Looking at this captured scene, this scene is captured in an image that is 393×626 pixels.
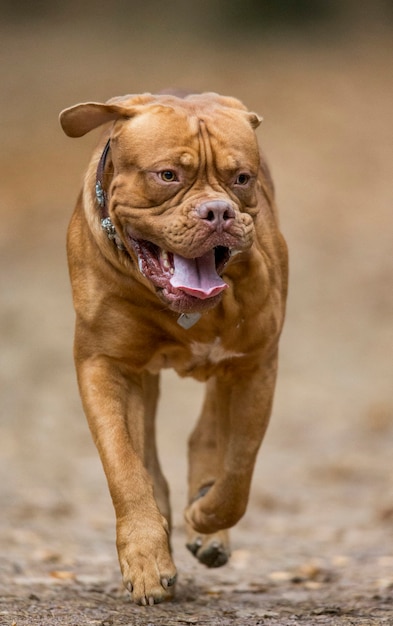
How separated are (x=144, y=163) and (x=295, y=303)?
9088 millimetres

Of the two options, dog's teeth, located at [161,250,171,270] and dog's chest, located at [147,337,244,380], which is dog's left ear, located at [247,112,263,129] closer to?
dog's teeth, located at [161,250,171,270]

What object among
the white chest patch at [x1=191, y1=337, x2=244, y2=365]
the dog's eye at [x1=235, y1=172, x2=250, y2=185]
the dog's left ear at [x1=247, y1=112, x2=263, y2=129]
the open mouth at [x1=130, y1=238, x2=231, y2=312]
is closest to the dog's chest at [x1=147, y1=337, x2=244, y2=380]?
the white chest patch at [x1=191, y1=337, x2=244, y2=365]

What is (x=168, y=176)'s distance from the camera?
469cm

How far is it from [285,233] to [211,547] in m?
9.53

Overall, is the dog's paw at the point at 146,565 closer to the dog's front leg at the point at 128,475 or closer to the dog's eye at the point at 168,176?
the dog's front leg at the point at 128,475

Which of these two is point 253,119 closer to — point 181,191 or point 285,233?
point 181,191

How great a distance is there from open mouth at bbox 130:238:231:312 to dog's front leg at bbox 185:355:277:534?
2.82ft

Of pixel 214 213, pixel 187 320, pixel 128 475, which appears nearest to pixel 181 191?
pixel 214 213

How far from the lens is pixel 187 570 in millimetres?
6824

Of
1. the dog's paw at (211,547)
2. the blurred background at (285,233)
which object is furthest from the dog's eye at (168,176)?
the blurred background at (285,233)

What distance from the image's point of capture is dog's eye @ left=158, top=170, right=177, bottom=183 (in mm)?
4680

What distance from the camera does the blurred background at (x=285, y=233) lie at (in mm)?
9062

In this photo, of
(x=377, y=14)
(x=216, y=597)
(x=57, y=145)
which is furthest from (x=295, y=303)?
(x=377, y=14)

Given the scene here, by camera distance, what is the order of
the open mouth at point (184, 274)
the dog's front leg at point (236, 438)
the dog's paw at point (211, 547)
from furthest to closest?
the dog's paw at point (211, 547)
the dog's front leg at point (236, 438)
the open mouth at point (184, 274)
